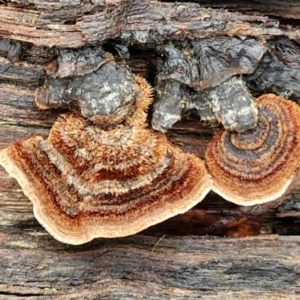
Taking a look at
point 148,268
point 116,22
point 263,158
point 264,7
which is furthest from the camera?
point 264,7

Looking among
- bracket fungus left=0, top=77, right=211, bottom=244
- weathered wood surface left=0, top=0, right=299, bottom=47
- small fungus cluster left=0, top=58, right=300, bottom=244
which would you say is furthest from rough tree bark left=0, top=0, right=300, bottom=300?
bracket fungus left=0, top=77, right=211, bottom=244

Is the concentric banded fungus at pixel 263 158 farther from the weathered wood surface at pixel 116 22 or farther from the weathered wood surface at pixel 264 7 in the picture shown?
the weathered wood surface at pixel 264 7

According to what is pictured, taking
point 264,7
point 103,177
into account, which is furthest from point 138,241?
point 264,7

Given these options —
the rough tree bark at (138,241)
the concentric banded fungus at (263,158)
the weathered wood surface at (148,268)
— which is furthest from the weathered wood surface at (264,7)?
the weathered wood surface at (148,268)

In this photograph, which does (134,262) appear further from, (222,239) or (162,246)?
(222,239)

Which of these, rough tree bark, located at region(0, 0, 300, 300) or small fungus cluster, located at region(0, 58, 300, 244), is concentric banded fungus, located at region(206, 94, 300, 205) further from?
rough tree bark, located at region(0, 0, 300, 300)

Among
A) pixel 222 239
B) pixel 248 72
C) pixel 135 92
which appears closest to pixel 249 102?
pixel 248 72

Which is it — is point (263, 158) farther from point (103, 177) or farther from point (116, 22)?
point (116, 22)
